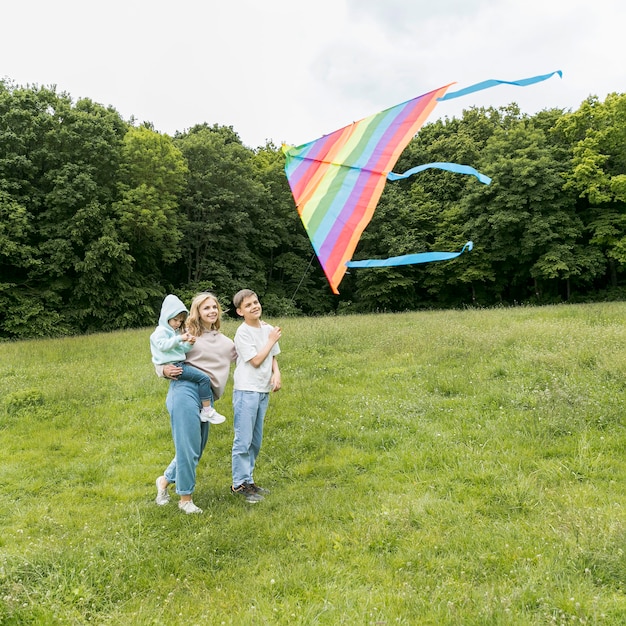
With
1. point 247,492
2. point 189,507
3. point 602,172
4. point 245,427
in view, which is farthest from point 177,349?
point 602,172

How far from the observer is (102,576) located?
354 cm

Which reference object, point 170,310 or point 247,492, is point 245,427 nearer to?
point 247,492

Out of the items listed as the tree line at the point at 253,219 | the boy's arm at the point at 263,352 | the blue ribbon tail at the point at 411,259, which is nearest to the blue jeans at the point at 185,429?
the boy's arm at the point at 263,352

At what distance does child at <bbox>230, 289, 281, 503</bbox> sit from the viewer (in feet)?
15.7

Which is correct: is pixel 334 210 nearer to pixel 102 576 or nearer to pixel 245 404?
pixel 245 404

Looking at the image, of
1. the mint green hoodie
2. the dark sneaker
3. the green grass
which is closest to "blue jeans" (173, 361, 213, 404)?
the mint green hoodie

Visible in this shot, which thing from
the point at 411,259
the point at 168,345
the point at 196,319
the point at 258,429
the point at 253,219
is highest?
the point at 253,219

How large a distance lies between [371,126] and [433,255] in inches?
51.8

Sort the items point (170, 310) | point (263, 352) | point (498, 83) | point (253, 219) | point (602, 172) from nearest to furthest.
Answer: point (498, 83), point (170, 310), point (263, 352), point (602, 172), point (253, 219)

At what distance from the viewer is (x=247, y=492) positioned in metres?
4.88

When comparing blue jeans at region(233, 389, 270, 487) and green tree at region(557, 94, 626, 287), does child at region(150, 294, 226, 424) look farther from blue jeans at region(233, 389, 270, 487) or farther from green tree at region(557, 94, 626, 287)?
green tree at region(557, 94, 626, 287)

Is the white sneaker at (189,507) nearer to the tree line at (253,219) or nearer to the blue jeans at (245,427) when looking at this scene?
the blue jeans at (245,427)

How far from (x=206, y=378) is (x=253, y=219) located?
102 ft

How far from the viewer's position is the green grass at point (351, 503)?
10.4 ft
